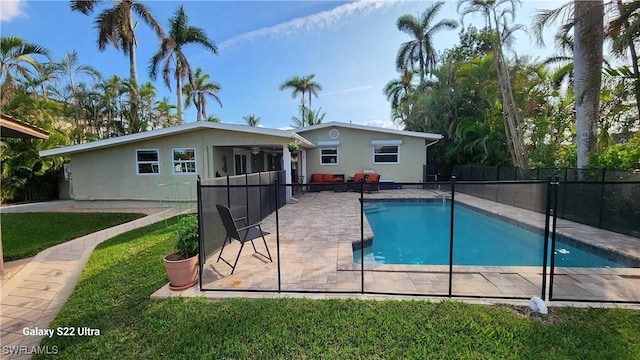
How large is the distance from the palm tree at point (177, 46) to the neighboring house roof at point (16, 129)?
13.0 m

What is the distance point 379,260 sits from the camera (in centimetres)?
561

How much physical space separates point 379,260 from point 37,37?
1755 centimetres

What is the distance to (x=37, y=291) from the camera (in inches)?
154

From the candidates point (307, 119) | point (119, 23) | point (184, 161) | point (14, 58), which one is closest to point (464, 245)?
point (184, 161)

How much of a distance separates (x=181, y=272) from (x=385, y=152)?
13.2 m

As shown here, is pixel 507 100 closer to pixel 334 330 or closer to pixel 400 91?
pixel 400 91

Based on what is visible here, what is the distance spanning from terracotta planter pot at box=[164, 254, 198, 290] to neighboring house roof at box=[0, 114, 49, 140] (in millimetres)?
3595

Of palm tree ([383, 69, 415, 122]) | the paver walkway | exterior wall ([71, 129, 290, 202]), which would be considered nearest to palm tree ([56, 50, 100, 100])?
exterior wall ([71, 129, 290, 202])

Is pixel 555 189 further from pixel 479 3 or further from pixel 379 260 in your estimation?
pixel 479 3

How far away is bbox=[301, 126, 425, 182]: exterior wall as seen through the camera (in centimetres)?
1492

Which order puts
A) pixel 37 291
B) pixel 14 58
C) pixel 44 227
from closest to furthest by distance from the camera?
1. pixel 37 291
2. pixel 44 227
3. pixel 14 58

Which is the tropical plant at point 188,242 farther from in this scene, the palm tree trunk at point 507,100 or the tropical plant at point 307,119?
the tropical plant at point 307,119

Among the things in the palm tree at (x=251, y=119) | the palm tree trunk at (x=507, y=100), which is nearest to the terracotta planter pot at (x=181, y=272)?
the palm tree trunk at (x=507, y=100)

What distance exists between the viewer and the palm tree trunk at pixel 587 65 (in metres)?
6.56
